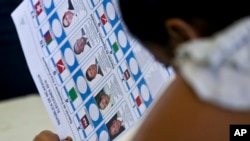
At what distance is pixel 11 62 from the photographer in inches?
59.0

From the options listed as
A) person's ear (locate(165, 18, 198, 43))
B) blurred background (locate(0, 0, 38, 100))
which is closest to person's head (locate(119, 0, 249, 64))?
person's ear (locate(165, 18, 198, 43))

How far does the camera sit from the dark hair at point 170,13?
517mm

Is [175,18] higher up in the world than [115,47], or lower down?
lower down

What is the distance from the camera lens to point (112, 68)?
83 cm

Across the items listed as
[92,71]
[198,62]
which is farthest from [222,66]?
[92,71]

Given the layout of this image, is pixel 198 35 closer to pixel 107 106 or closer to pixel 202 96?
pixel 202 96

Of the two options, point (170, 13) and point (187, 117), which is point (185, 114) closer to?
point (187, 117)

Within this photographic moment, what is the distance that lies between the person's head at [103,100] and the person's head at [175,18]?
275 millimetres

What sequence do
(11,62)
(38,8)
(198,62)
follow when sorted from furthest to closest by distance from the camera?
(11,62), (38,8), (198,62)

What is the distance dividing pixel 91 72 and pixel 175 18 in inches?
12.4

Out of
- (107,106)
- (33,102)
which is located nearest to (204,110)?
(107,106)

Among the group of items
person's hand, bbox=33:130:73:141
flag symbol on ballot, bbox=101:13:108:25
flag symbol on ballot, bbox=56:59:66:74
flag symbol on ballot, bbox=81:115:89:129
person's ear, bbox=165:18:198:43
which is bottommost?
person's hand, bbox=33:130:73:141

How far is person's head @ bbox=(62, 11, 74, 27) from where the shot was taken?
804 millimetres

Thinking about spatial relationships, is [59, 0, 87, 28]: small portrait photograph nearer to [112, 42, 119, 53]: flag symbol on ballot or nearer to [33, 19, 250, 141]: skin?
[112, 42, 119, 53]: flag symbol on ballot
